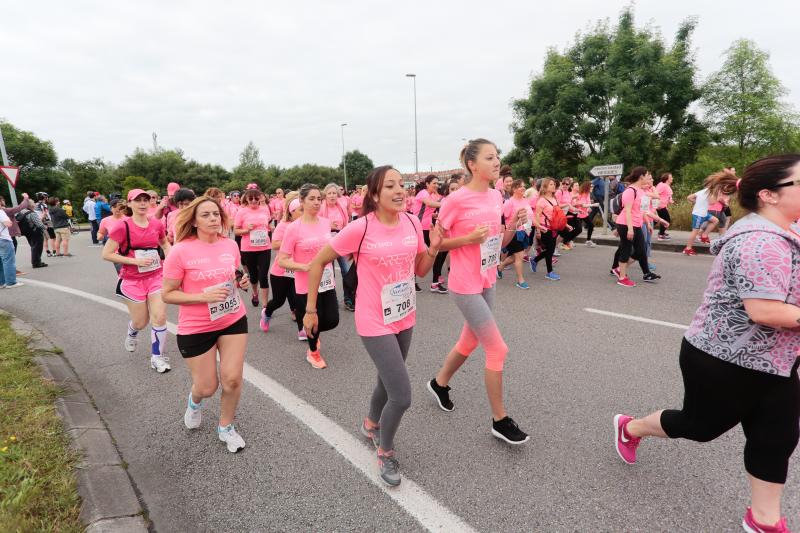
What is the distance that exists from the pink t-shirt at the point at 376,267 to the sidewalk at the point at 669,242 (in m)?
10.4

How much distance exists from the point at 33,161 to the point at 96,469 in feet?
206

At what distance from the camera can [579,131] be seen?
23.6 metres

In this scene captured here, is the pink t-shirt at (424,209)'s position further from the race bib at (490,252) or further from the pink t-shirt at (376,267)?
the pink t-shirt at (376,267)

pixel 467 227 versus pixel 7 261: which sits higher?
pixel 467 227

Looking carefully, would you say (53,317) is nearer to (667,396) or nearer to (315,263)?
(315,263)

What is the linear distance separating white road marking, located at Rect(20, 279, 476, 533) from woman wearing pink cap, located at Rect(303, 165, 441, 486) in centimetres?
12

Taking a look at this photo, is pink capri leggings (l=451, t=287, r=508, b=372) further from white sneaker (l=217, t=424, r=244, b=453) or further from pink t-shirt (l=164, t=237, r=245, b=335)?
white sneaker (l=217, t=424, r=244, b=453)

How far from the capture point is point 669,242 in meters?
11.1

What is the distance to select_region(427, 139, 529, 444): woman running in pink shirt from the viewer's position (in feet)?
9.51

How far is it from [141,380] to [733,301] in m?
4.84

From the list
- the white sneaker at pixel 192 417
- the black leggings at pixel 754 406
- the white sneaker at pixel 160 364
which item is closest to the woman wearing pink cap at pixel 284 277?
the white sneaker at pixel 160 364

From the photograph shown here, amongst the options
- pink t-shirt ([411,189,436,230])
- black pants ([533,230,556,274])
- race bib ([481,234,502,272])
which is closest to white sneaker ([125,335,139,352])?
race bib ([481,234,502,272])

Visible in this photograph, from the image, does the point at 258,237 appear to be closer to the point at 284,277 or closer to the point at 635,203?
the point at 284,277

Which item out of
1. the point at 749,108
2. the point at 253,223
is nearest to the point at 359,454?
the point at 253,223
